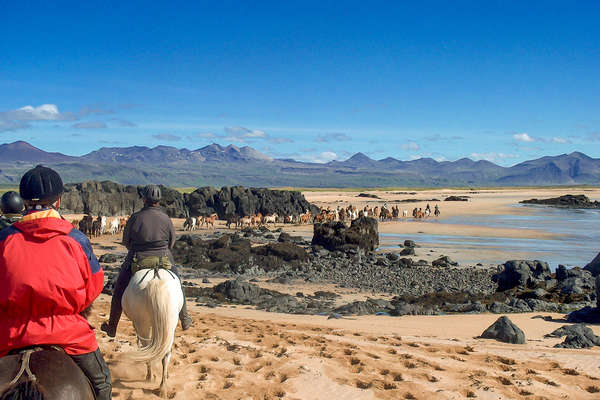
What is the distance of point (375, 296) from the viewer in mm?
16453

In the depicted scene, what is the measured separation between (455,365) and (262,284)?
36.3ft

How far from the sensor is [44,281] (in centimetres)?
340

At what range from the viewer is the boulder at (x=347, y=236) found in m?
25.8

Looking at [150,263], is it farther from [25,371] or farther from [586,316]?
[586,316]

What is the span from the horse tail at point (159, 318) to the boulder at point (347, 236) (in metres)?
19.6

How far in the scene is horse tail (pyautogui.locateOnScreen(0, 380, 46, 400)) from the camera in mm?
3246

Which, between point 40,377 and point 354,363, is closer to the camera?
point 40,377

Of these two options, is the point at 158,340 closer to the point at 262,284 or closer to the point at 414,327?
the point at 414,327

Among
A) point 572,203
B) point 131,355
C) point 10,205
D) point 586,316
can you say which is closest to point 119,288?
point 131,355

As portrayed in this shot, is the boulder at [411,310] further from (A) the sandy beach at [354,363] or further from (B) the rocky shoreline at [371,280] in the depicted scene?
(A) the sandy beach at [354,363]

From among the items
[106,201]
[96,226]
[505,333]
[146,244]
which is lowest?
[96,226]

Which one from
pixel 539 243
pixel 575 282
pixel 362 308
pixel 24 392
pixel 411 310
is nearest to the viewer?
pixel 24 392

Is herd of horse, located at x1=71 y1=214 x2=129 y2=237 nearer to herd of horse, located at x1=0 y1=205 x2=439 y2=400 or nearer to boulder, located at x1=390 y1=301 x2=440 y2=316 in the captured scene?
boulder, located at x1=390 y1=301 x2=440 y2=316

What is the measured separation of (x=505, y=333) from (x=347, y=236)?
53.1ft
